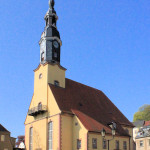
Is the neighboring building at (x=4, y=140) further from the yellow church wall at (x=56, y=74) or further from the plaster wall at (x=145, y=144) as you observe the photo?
the plaster wall at (x=145, y=144)

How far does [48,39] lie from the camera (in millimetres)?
42312

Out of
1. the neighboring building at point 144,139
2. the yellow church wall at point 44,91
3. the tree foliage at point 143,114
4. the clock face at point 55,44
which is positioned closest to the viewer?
the yellow church wall at point 44,91

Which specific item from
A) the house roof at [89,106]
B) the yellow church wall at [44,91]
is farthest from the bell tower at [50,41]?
the house roof at [89,106]

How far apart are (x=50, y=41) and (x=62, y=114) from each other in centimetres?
1226

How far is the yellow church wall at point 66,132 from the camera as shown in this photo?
3600cm

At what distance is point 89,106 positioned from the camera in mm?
41875

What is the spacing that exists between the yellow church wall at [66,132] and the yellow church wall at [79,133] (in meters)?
0.57

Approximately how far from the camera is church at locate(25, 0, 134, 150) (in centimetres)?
3619

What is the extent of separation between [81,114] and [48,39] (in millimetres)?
12998

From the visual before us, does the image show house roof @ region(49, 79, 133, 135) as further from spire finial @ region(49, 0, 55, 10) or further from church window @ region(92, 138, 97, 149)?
spire finial @ region(49, 0, 55, 10)

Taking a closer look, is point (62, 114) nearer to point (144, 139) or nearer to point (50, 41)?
point (50, 41)

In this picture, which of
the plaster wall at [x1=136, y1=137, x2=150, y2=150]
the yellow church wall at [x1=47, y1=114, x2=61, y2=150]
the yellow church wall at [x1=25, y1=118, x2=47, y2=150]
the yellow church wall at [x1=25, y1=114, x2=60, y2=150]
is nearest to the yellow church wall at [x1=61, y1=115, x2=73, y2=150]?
the yellow church wall at [x1=47, y1=114, x2=61, y2=150]

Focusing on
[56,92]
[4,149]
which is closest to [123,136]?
[56,92]

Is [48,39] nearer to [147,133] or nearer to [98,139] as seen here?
[98,139]
